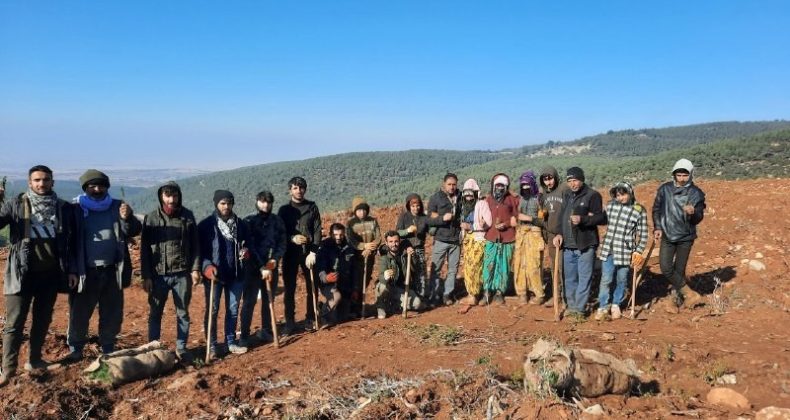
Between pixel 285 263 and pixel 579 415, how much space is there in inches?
151

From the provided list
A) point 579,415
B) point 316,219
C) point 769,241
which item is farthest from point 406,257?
point 769,241

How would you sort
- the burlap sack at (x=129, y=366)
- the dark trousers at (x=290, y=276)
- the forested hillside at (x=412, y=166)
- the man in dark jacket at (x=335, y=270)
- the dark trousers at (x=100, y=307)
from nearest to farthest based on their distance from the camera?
the burlap sack at (x=129, y=366) < the dark trousers at (x=100, y=307) < the dark trousers at (x=290, y=276) < the man in dark jacket at (x=335, y=270) < the forested hillside at (x=412, y=166)

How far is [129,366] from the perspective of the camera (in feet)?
15.0

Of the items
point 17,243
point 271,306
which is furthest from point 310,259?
point 17,243

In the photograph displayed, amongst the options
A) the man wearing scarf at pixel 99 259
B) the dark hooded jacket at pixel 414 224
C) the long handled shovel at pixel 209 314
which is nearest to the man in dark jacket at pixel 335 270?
the dark hooded jacket at pixel 414 224

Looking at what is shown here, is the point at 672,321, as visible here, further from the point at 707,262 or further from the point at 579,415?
the point at 579,415

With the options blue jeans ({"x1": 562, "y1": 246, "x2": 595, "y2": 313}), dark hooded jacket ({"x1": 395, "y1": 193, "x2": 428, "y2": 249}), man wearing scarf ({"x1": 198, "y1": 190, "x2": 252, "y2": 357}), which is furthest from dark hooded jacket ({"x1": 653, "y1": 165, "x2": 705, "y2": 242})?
man wearing scarf ({"x1": 198, "y1": 190, "x2": 252, "y2": 357})

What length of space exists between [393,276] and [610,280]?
2701mm

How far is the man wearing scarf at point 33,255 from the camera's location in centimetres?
438

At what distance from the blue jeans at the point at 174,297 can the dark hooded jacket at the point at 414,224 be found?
2.81 m

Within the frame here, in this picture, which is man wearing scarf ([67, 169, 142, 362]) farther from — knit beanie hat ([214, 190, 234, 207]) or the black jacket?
the black jacket

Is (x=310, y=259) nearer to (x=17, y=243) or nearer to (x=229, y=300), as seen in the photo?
(x=229, y=300)

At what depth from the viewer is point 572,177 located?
584cm

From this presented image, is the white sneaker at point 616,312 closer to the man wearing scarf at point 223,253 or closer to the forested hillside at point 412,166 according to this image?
the man wearing scarf at point 223,253
